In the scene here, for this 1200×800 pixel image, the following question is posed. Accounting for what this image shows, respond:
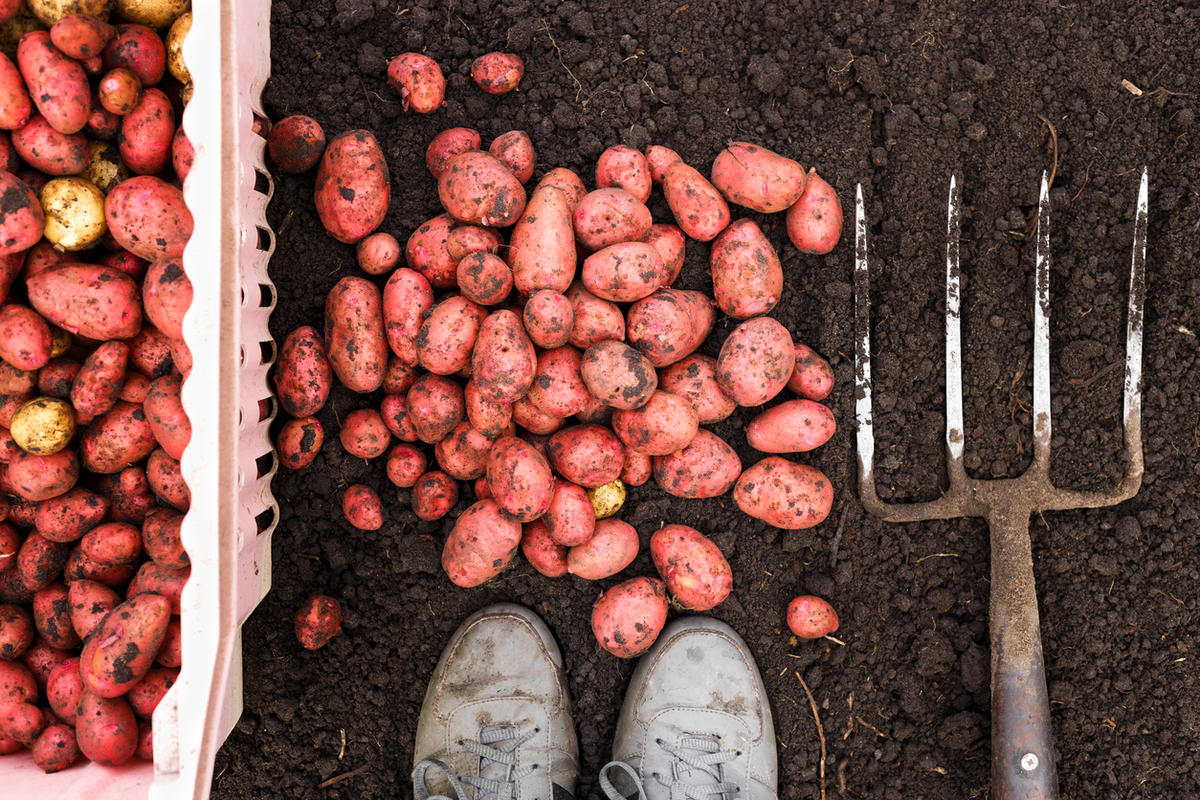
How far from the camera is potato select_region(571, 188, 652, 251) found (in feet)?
5.68

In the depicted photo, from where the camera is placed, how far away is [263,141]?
174cm

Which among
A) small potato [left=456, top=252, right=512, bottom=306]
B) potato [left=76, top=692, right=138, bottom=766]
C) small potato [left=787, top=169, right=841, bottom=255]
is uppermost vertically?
small potato [left=787, top=169, right=841, bottom=255]

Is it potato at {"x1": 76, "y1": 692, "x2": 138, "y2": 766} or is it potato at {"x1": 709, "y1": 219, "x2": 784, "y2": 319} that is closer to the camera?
potato at {"x1": 76, "y1": 692, "x2": 138, "y2": 766}

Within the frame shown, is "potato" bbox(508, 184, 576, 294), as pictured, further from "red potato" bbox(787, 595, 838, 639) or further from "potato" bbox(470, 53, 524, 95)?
"red potato" bbox(787, 595, 838, 639)

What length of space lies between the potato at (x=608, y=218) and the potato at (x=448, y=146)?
0.31 meters

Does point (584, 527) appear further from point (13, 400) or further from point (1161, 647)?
point (1161, 647)

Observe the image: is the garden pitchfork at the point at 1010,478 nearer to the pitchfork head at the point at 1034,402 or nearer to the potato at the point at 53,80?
the pitchfork head at the point at 1034,402

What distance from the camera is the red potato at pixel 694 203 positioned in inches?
71.3

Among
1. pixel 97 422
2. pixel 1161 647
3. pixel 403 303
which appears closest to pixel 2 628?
pixel 97 422

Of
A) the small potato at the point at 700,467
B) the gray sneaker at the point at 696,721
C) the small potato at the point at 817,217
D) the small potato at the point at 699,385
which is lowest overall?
the gray sneaker at the point at 696,721

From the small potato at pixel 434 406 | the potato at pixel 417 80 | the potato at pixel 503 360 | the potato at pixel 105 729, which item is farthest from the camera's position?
the potato at pixel 417 80

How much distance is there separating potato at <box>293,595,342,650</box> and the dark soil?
6cm

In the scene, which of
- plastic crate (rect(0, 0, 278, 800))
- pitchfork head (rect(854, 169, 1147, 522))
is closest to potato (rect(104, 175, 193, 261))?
plastic crate (rect(0, 0, 278, 800))

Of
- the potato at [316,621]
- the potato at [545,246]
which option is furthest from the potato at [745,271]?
the potato at [316,621]
